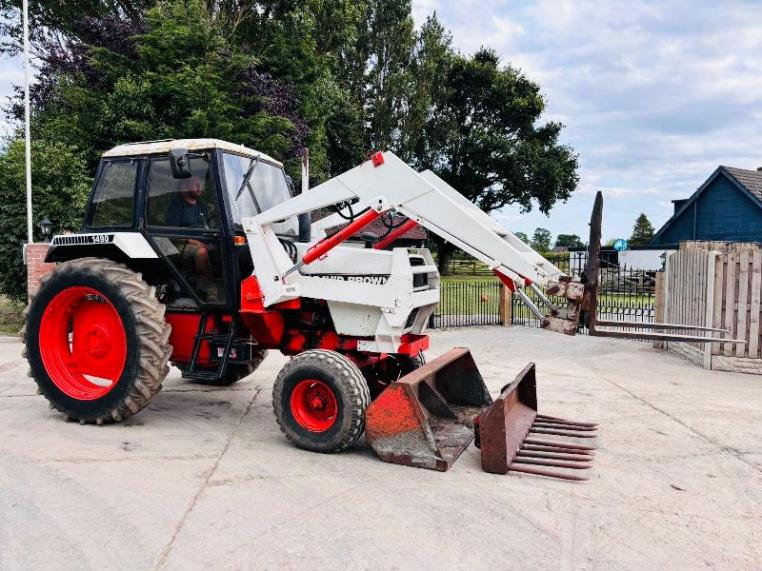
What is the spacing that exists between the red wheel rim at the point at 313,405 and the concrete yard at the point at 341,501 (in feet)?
0.90

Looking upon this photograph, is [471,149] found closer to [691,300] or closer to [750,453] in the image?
[691,300]

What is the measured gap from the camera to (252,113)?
15.9 metres

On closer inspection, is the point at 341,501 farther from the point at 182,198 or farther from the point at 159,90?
the point at 159,90

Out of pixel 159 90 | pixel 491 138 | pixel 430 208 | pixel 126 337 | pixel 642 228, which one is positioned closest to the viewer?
pixel 430 208

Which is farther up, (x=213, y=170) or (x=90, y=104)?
(x=90, y=104)

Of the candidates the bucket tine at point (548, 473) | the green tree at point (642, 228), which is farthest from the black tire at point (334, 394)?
the green tree at point (642, 228)

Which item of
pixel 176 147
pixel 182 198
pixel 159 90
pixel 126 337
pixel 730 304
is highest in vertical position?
pixel 159 90

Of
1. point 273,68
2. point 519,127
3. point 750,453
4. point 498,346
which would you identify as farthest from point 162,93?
point 519,127

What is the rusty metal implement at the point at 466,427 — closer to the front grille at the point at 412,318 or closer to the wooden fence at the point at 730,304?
the front grille at the point at 412,318

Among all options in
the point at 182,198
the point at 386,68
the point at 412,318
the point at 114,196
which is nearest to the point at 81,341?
the point at 114,196

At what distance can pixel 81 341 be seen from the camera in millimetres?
5676

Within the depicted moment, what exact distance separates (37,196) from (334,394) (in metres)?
10.8

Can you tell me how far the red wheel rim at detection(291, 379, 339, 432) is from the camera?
475cm

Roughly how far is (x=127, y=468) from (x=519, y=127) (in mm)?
32445
